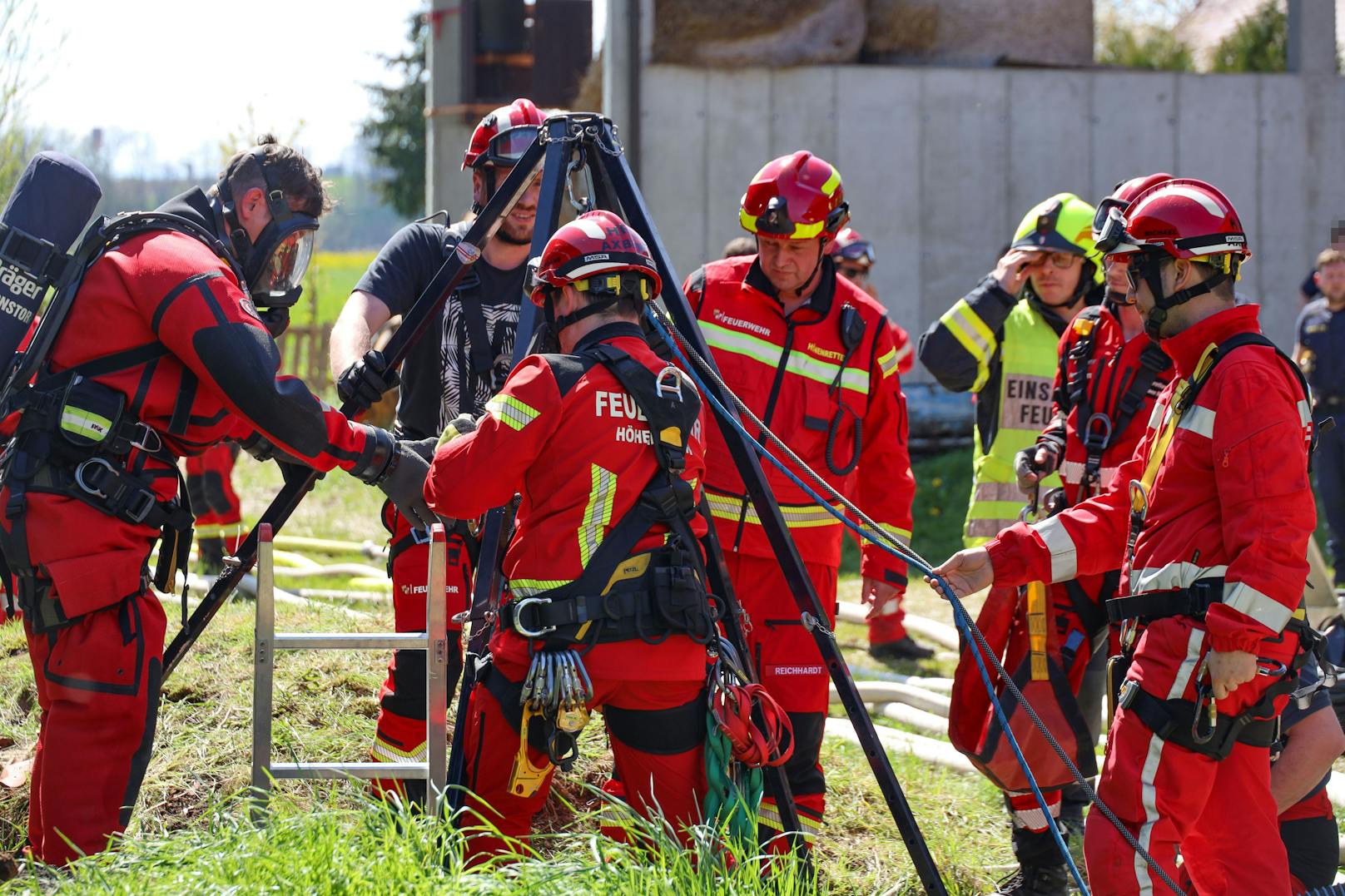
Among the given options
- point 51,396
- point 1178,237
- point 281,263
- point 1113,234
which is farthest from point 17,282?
point 1178,237

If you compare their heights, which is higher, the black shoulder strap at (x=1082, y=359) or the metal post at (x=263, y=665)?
the black shoulder strap at (x=1082, y=359)

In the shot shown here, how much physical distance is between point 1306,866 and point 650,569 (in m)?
2.25

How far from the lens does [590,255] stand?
3779mm

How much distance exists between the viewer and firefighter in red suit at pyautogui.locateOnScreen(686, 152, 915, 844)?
4723mm

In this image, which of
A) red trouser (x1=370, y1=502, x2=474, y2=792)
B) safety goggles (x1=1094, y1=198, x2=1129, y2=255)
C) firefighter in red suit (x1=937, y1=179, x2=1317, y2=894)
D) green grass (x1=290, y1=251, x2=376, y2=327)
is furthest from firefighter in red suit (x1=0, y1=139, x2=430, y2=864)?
green grass (x1=290, y1=251, x2=376, y2=327)

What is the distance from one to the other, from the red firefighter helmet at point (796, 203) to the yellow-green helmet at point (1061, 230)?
112cm

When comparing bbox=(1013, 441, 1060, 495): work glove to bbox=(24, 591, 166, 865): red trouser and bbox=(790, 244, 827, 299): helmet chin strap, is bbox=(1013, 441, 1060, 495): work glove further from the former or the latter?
bbox=(24, 591, 166, 865): red trouser

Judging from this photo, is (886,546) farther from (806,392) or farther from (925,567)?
(806,392)

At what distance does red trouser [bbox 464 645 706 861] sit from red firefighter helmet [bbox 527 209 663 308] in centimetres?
99

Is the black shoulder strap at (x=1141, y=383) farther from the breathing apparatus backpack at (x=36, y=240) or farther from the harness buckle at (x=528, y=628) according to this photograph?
the breathing apparatus backpack at (x=36, y=240)

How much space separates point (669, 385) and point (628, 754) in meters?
0.99

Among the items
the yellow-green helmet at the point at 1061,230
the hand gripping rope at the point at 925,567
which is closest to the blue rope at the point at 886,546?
the hand gripping rope at the point at 925,567

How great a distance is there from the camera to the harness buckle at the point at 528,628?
3691 millimetres

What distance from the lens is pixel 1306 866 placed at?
4.34 metres
